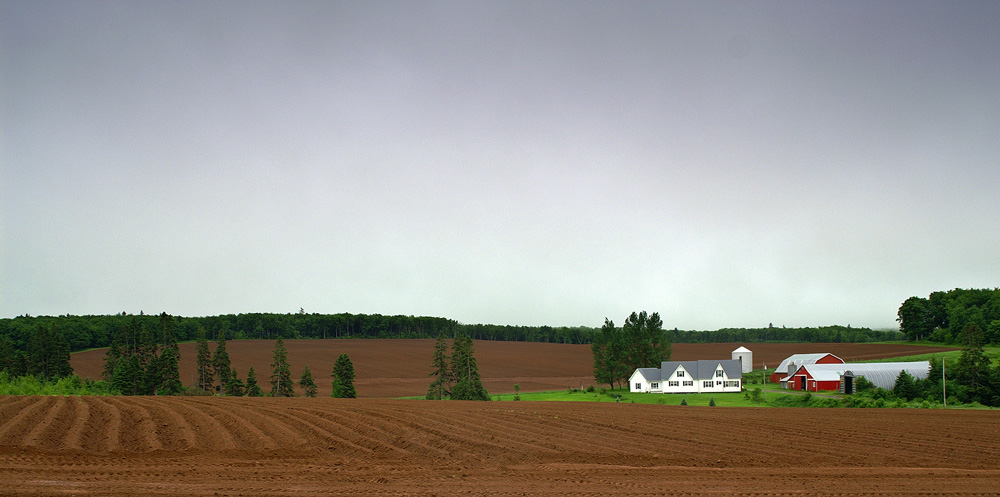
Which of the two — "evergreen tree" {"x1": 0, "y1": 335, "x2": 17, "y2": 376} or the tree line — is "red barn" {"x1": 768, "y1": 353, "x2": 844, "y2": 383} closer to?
the tree line

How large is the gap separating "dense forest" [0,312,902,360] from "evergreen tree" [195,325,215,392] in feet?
177

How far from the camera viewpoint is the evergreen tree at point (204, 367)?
5325 centimetres

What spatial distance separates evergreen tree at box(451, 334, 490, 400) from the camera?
48062mm

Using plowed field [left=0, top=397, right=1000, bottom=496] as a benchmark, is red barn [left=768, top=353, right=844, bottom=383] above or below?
below

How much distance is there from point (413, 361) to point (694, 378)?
45348mm

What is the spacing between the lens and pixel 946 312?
11131 centimetres

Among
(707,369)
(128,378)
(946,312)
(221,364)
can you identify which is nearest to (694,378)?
(707,369)

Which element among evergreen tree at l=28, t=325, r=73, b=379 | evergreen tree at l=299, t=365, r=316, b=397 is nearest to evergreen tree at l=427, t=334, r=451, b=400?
evergreen tree at l=299, t=365, r=316, b=397

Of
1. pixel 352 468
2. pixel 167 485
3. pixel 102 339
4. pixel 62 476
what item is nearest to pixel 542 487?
pixel 352 468

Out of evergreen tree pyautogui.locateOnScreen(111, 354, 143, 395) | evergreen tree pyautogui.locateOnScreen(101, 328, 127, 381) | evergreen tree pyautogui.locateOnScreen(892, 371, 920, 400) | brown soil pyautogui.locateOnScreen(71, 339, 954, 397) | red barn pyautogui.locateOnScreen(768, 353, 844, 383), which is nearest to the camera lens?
evergreen tree pyautogui.locateOnScreen(892, 371, 920, 400)

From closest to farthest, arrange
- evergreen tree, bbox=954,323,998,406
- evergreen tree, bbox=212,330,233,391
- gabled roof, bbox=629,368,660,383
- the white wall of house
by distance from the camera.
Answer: evergreen tree, bbox=954,323,998,406, evergreen tree, bbox=212,330,233,391, the white wall of house, gabled roof, bbox=629,368,660,383

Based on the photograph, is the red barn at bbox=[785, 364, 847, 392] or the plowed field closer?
the plowed field

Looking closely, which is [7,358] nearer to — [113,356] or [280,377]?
[113,356]

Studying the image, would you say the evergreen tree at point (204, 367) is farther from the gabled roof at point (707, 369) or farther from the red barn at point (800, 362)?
the red barn at point (800, 362)
